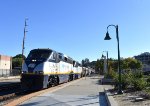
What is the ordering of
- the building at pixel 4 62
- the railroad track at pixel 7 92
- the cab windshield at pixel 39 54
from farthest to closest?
the building at pixel 4 62
the cab windshield at pixel 39 54
the railroad track at pixel 7 92

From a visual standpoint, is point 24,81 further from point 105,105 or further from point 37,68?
point 105,105

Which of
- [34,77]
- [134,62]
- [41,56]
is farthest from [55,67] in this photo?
[134,62]

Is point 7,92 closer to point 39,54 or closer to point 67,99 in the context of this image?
point 39,54

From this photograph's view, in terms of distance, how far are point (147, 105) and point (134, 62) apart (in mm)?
115358

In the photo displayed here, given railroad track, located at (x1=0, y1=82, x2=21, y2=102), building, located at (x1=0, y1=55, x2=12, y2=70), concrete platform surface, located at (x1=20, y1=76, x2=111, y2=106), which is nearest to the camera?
concrete platform surface, located at (x1=20, y1=76, x2=111, y2=106)

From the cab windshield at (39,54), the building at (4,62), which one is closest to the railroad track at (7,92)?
the cab windshield at (39,54)

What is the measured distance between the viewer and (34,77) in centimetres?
2455

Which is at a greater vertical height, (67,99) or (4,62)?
(4,62)

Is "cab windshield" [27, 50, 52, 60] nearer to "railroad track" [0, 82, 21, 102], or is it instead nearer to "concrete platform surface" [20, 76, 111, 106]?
"railroad track" [0, 82, 21, 102]

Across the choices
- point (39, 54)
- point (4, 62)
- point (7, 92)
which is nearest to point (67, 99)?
point (7, 92)

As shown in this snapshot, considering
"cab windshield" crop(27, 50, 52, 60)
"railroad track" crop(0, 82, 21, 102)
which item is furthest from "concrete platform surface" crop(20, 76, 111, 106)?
"cab windshield" crop(27, 50, 52, 60)

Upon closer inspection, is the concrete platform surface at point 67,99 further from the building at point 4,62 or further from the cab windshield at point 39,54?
the building at point 4,62

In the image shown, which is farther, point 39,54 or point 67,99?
point 39,54

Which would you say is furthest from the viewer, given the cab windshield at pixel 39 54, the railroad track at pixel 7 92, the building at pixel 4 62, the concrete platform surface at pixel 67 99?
the building at pixel 4 62
